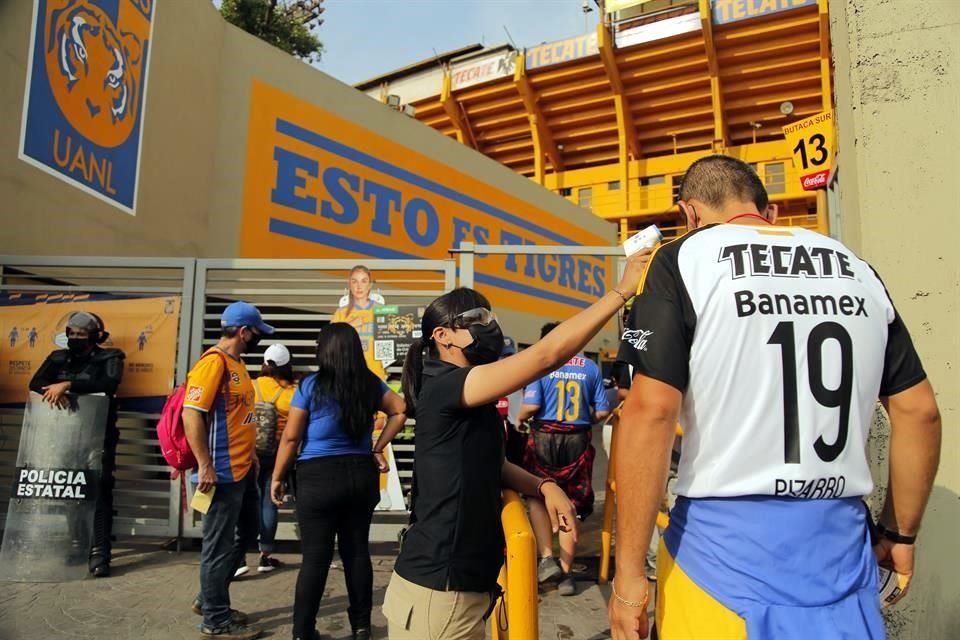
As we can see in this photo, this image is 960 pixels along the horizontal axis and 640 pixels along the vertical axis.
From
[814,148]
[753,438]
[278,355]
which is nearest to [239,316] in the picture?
[278,355]

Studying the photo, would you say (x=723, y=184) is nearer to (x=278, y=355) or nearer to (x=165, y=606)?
(x=278, y=355)

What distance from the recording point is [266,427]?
505 cm

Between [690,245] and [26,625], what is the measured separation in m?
4.49

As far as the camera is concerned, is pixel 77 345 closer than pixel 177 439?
No

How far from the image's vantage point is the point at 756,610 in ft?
4.90

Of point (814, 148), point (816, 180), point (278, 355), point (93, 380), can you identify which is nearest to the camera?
point (93, 380)

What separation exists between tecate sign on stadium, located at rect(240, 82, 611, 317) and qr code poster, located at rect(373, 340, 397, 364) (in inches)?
151

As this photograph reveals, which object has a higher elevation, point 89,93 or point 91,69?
point 91,69

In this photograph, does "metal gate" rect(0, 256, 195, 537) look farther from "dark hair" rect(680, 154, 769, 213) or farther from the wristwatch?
the wristwatch

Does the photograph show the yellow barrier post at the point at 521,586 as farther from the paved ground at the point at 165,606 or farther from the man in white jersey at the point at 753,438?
the paved ground at the point at 165,606

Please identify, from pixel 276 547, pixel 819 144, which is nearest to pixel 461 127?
pixel 819 144

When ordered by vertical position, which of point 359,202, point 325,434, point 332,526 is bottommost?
point 332,526

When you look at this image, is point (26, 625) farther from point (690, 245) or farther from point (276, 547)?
point (690, 245)

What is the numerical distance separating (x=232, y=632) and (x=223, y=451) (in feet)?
3.42
